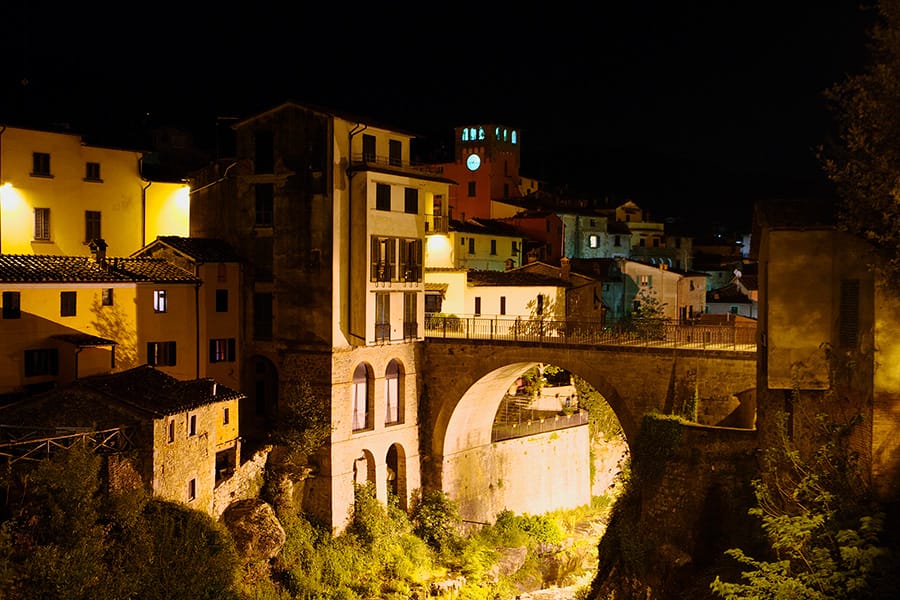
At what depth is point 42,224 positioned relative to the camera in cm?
3434

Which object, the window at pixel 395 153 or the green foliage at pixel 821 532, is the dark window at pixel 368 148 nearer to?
the window at pixel 395 153

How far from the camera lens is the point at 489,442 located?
40.0 meters

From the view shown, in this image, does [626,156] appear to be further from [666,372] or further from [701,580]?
[701,580]

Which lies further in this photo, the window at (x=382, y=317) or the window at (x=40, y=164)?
the window at (x=382, y=317)

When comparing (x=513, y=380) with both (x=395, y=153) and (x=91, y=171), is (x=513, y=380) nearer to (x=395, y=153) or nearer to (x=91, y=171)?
(x=395, y=153)

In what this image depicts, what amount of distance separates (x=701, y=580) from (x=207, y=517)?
14283mm

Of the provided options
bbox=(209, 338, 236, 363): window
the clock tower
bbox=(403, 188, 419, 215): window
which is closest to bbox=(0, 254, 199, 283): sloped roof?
bbox=(209, 338, 236, 363): window

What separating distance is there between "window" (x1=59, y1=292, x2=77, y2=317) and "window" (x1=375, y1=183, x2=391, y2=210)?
37.8ft

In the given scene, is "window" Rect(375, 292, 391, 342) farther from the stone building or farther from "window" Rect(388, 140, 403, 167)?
"window" Rect(388, 140, 403, 167)

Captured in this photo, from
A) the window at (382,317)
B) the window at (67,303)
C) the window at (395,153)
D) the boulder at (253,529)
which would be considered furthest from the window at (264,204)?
the boulder at (253,529)

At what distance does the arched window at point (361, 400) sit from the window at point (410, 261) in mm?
4113

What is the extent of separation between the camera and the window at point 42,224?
1342 inches

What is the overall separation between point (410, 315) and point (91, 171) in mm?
14571

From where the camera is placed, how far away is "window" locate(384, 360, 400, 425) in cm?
3572
